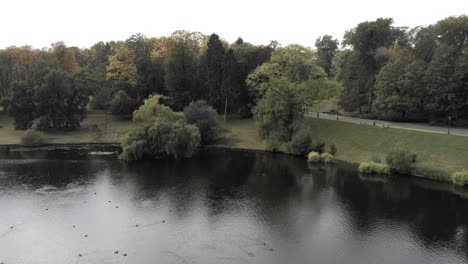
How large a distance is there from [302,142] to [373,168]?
44.4 ft

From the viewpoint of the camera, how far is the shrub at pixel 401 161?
170 ft

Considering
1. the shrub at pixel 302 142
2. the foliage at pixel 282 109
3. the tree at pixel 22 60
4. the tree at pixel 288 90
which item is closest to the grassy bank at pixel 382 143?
the shrub at pixel 302 142

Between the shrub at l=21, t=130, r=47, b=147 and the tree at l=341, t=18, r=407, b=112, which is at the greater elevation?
the tree at l=341, t=18, r=407, b=112

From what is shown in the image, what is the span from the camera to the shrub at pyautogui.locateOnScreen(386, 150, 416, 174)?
51.8 meters

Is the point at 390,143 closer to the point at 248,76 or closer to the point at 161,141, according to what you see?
the point at 248,76

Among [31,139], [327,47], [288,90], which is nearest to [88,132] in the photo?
[31,139]

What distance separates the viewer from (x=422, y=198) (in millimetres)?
43125

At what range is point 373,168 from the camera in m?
53.4

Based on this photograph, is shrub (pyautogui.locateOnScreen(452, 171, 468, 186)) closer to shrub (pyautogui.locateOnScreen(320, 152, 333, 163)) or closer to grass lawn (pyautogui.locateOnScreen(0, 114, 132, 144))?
shrub (pyautogui.locateOnScreen(320, 152, 333, 163))

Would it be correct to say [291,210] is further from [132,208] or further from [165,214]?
[132,208]

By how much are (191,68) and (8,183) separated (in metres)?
50.0

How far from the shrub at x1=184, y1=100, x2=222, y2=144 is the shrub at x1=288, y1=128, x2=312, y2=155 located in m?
16.2

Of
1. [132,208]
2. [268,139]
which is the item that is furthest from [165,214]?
[268,139]

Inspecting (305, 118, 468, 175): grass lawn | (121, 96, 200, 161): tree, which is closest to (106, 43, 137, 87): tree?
(121, 96, 200, 161): tree
